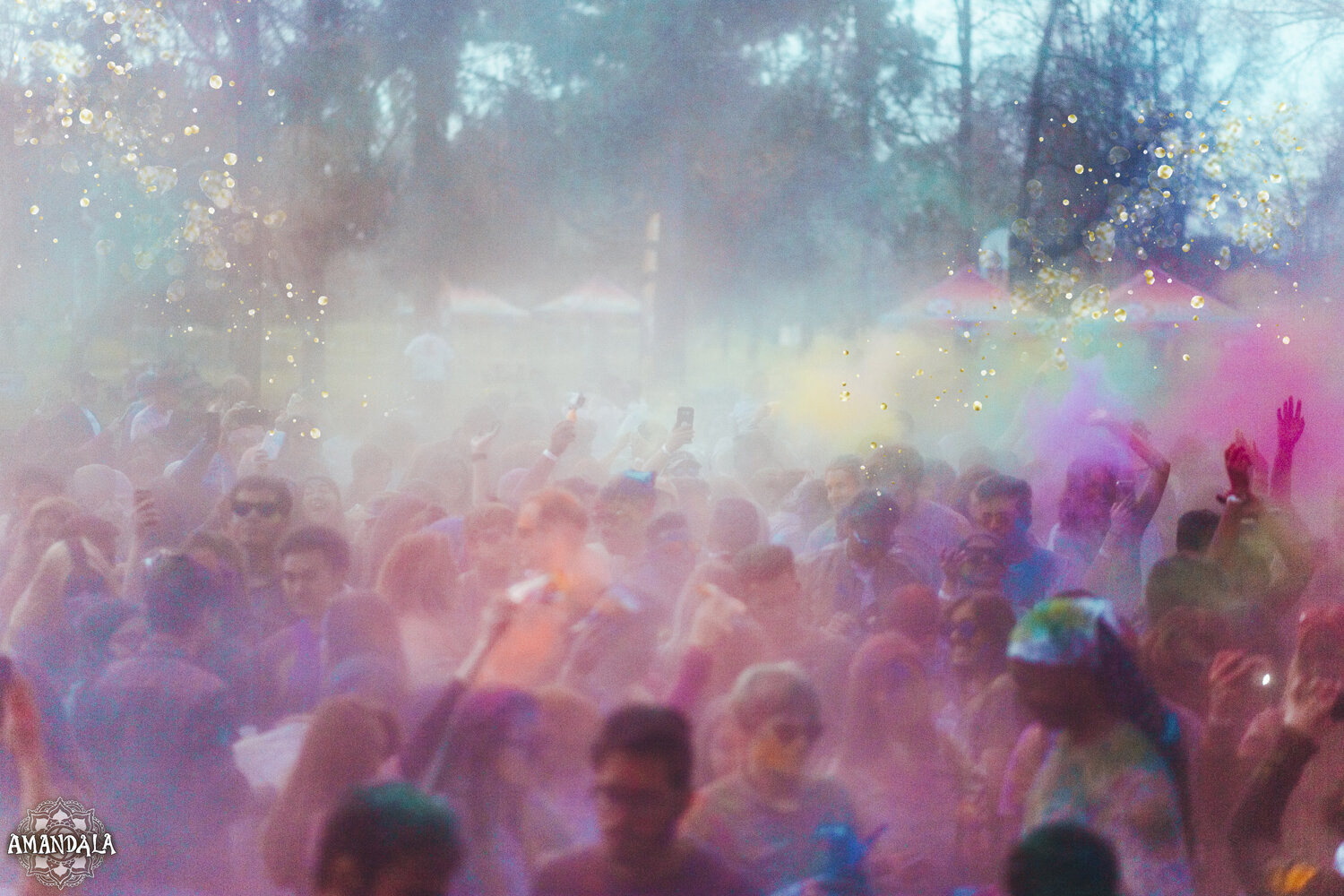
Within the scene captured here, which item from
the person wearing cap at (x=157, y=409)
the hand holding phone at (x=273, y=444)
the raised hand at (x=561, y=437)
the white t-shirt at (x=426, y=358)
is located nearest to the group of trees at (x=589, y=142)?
the white t-shirt at (x=426, y=358)

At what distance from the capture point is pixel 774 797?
2.28 meters

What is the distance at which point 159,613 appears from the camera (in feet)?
9.78

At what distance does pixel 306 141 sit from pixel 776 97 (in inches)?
177

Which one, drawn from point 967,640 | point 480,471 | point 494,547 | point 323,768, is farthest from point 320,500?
point 967,640

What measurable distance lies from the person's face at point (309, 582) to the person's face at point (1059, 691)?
1886mm

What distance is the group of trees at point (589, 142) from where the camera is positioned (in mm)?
8883

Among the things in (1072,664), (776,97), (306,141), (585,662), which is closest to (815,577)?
(585,662)

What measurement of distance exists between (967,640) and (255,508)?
218 centimetres

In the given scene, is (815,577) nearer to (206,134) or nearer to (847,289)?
(206,134)

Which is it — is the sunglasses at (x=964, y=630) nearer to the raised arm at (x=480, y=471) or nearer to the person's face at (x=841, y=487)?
the person's face at (x=841, y=487)

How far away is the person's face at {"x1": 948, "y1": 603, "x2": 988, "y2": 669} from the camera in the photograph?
3074 mm

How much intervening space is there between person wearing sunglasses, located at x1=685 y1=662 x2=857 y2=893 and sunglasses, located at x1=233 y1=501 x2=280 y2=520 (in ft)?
6.74

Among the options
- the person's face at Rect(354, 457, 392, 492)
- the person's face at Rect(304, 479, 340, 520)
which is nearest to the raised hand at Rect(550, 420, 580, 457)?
the person's face at Rect(304, 479, 340, 520)
